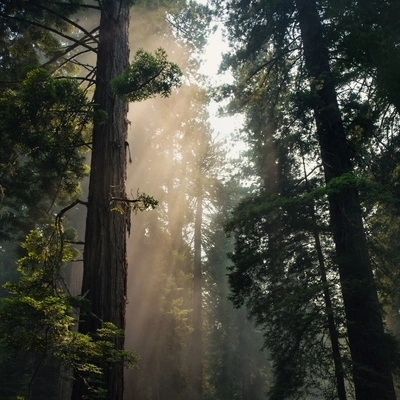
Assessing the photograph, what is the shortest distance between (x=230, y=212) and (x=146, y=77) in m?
5.81

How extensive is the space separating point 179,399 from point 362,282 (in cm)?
1280

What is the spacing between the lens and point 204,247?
26047 mm

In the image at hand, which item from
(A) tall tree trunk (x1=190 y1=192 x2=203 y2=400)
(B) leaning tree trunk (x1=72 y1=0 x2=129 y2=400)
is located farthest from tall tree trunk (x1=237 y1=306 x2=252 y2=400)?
(B) leaning tree trunk (x1=72 y1=0 x2=129 y2=400)

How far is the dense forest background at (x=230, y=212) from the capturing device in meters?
4.96

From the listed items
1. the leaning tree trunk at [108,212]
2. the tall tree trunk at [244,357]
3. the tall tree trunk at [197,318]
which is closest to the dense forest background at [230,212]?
the leaning tree trunk at [108,212]

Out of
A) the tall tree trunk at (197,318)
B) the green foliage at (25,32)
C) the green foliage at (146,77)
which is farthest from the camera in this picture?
the tall tree trunk at (197,318)

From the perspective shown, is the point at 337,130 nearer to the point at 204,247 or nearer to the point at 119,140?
the point at 119,140

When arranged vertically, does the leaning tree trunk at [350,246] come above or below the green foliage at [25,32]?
below

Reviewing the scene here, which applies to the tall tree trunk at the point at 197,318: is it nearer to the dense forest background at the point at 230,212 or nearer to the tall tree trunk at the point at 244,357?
the dense forest background at the point at 230,212

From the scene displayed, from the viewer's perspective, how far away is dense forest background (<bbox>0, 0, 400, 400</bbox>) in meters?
4.96

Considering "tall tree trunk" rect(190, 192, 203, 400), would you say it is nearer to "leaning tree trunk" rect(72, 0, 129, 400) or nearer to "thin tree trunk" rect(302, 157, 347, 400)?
"thin tree trunk" rect(302, 157, 347, 400)

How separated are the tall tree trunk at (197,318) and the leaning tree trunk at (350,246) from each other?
1217 centimetres

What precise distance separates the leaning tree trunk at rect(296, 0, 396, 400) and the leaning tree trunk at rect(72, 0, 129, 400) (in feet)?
13.5

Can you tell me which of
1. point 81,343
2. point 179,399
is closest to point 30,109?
point 81,343
